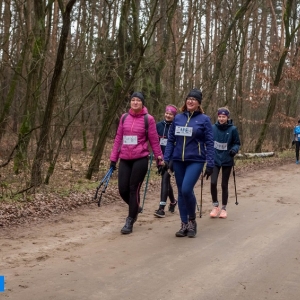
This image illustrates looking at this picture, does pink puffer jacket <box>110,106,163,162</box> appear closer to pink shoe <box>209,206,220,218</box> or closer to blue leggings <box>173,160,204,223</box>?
blue leggings <box>173,160,204,223</box>

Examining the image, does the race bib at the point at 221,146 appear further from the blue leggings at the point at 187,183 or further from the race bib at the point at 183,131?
the race bib at the point at 183,131

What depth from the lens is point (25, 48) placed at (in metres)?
14.9

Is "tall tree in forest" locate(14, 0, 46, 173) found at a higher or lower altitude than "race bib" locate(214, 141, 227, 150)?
higher

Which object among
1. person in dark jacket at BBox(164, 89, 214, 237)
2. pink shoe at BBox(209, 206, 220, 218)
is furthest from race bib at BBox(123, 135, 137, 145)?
pink shoe at BBox(209, 206, 220, 218)

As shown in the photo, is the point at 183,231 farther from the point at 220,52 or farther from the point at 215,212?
the point at 220,52

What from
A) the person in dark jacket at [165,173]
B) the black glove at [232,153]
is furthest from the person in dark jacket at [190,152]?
the person in dark jacket at [165,173]

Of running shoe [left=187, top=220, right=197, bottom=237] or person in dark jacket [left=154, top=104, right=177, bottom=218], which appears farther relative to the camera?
person in dark jacket [left=154, top=104, right=177, bottom=218]

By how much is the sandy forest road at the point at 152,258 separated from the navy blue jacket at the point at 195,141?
1.22 m

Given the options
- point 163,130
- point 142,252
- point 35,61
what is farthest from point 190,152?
point 35,61

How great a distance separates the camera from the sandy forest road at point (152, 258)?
4.86m

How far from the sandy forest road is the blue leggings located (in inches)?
16.2

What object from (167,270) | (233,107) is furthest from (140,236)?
(233,107)

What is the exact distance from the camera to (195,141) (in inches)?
280

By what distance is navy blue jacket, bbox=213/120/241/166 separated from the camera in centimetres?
877
